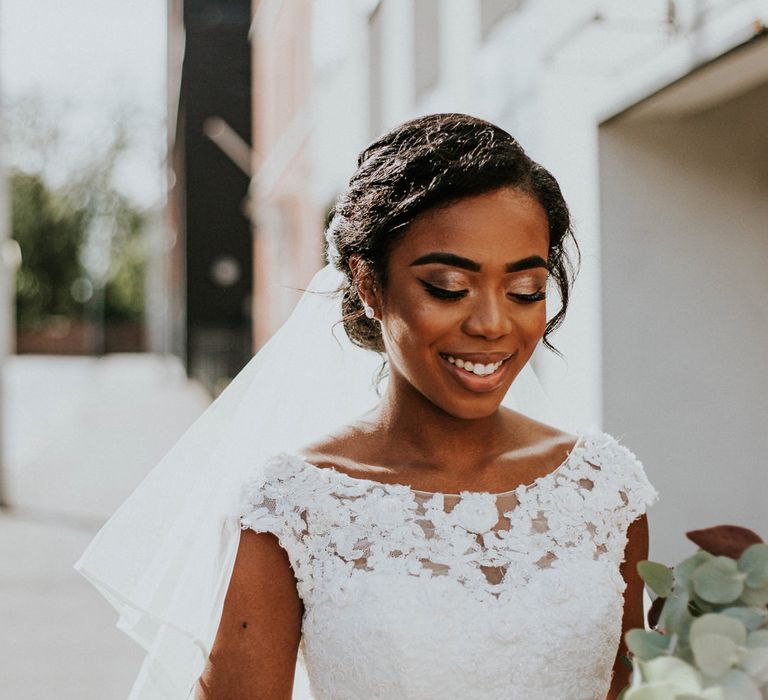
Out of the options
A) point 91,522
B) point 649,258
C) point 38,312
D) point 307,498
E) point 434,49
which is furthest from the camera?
point 38,312

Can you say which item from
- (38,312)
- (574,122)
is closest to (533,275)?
(574,122)

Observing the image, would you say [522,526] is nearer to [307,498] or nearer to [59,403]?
[307,498]

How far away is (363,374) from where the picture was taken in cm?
265

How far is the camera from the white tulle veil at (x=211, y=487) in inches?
85.9

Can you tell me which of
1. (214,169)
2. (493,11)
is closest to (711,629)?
(493,11)

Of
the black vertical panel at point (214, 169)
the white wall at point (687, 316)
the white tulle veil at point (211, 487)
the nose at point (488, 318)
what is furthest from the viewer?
the black vertical panel at point (214, 169)

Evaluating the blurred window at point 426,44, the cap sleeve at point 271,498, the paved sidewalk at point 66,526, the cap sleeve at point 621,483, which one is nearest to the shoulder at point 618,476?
the cap sleeve at point 621,483

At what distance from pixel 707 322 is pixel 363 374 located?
2235 mm

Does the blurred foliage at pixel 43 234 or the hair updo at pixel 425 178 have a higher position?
the blurred foliage at pixel 43 234

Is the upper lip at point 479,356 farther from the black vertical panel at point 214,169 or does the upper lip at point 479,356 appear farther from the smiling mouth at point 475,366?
the black vertical panel at point 214,169

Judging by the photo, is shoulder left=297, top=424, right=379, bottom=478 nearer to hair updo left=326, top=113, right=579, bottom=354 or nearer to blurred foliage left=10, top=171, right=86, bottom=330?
hair updo left=326, top=113, right=579, bottom=354

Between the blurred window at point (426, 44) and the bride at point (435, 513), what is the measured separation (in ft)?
16.3

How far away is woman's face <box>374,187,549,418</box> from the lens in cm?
187

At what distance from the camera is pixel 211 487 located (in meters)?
2.34
